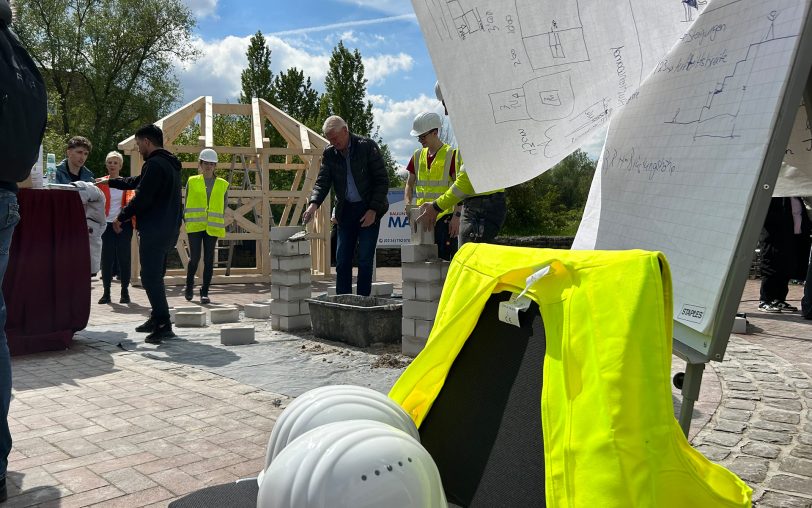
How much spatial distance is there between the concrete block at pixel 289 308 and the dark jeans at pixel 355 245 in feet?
1.39

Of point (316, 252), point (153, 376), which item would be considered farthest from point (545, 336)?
point (316, 252)

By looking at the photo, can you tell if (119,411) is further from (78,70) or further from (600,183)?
(78,70)

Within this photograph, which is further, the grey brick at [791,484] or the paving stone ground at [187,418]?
the paving stone ground at [187,418]

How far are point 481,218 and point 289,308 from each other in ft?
9.11

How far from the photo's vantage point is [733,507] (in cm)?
160

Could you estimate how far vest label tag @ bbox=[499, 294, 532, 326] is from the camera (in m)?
1.87

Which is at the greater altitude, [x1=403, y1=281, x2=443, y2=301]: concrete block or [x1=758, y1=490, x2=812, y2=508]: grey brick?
[x1=403, y1=281, x2=443, y2=301]: concrete block

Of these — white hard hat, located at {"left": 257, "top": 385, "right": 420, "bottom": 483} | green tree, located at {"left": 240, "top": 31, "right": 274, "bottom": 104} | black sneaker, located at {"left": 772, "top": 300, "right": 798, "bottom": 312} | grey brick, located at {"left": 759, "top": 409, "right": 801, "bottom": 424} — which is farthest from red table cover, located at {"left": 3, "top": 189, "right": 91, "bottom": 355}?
green tree, located at {"left": 240, "top": 31, "right": 274, "bottom": 104}

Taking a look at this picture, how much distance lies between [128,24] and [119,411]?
117ft

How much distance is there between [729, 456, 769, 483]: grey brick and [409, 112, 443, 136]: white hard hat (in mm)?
4120

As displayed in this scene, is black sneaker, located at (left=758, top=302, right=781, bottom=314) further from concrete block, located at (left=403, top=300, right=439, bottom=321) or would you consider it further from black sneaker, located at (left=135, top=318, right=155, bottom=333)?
black sneaker, located at (left=135, top=318, right=155, bottom=333)

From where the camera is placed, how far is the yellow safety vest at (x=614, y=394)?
145 centimetres

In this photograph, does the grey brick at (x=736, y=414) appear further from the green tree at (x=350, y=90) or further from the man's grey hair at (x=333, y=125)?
the green tree at (x=350, y=90)

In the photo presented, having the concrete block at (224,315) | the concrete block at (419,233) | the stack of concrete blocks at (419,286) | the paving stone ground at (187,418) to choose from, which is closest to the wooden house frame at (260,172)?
the concrete block at (224,315)
